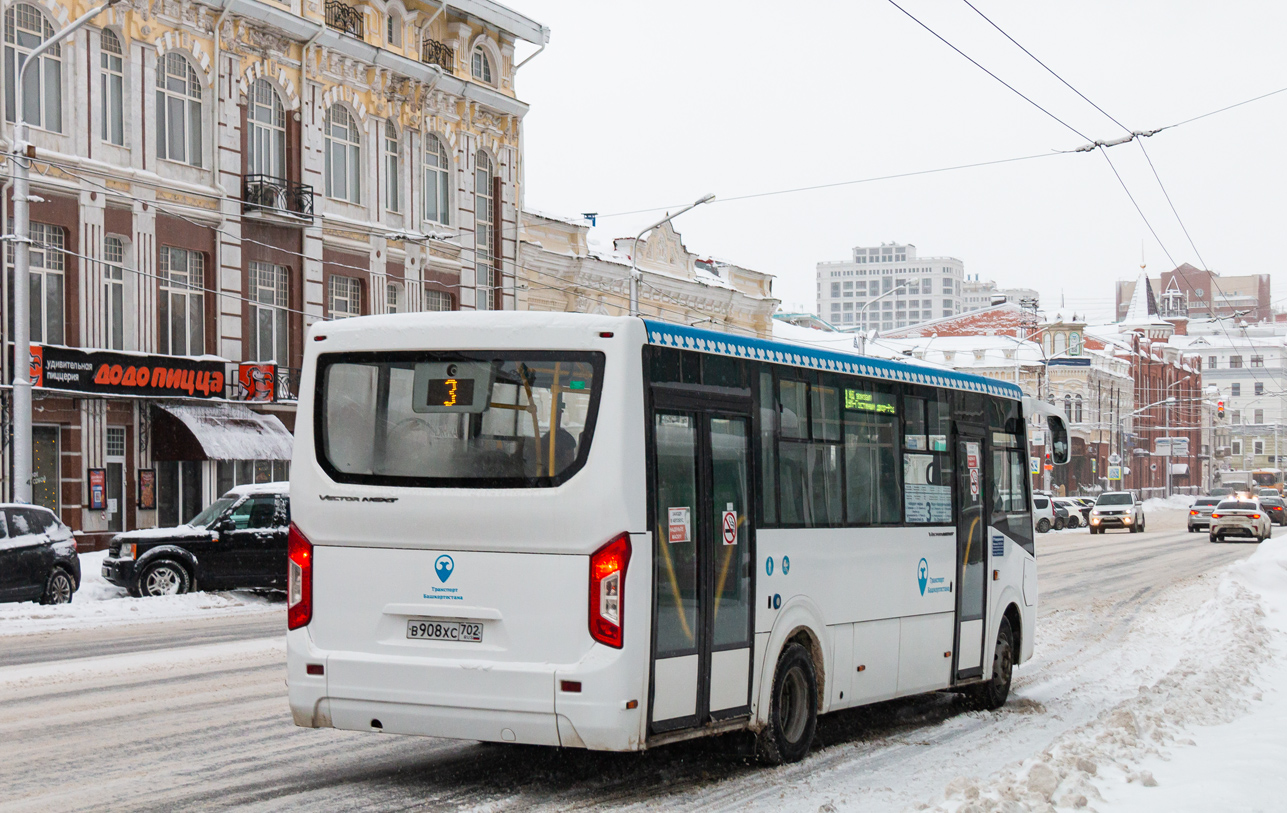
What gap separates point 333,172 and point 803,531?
30754 mm

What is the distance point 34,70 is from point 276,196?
705 cm

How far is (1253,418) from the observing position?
169125mm

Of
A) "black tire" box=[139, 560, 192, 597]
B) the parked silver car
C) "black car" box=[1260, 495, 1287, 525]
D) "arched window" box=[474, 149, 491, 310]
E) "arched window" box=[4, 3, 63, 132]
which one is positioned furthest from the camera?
"black car" box=[1260, 495, 1287, 525]

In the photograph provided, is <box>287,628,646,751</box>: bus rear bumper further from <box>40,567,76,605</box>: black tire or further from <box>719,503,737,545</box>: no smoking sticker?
<box>40,567,76,605</box>: black tire

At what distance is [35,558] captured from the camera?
68.9ft

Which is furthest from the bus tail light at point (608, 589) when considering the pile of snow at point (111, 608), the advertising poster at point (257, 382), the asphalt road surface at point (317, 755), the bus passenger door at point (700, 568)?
the advertising poster at point (257, 382)

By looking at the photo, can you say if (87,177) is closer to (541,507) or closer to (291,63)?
(291,63)

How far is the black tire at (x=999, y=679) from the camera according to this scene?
12.5 m

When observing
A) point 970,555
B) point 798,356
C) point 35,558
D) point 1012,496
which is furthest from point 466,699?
point 35,558

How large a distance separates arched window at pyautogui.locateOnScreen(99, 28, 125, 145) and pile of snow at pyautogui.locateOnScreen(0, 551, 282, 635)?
11.1m

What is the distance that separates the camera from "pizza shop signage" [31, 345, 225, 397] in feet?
95.9

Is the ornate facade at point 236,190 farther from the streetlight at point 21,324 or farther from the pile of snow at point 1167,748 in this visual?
the pile of snow at point 1167,748

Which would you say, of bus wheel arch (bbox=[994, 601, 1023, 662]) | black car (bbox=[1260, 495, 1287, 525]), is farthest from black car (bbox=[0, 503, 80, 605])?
black car (bbox=[1260, 495, 1287, 525])

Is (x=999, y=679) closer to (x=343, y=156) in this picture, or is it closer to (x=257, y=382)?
(x=257, y=382)
